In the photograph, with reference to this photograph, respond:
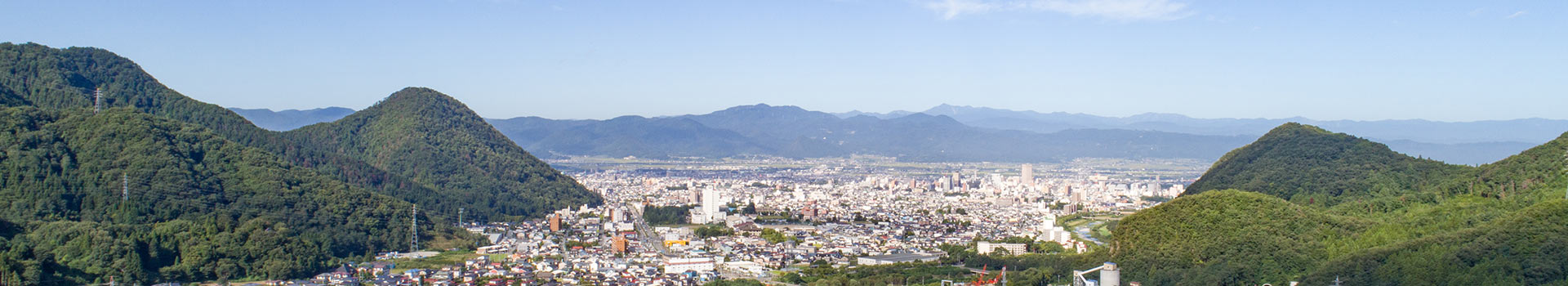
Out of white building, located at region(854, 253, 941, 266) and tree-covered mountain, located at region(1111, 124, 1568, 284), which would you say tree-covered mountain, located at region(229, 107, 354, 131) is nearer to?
white building, located at region(854, 253, 941, 266)

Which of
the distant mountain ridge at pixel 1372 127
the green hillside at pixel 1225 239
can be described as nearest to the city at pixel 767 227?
the green hillside at pixel 1225 239

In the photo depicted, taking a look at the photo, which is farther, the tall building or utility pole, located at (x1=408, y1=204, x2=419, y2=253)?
the tall building

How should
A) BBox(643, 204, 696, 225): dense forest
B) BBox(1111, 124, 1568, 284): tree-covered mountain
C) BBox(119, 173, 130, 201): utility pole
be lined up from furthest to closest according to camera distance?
BBox(643, 204, 696, 225): dense forest → BBox(119, 173, 130, 201): utility pole → BBox(1111, 124, 1568, 284): tree-covered mountain

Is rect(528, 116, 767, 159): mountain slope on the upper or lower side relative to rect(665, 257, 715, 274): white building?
upper

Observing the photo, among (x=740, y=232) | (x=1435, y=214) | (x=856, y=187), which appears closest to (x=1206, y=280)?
(x=1435, y=214)

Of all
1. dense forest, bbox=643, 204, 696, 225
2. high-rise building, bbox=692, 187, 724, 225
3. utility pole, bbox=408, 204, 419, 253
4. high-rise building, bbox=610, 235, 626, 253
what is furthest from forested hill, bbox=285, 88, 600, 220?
high-rise building, bbox=610, 235, 626, 253
